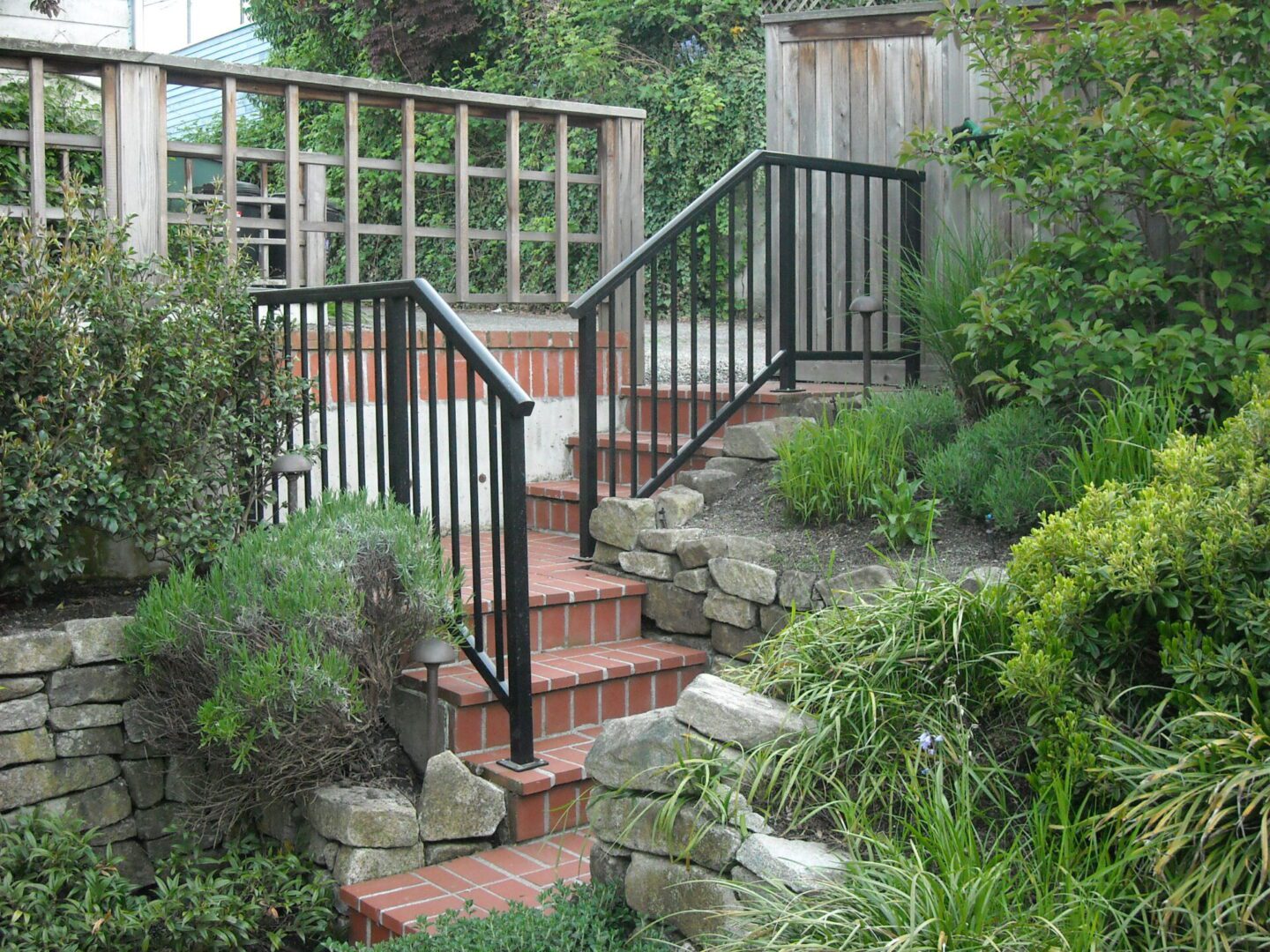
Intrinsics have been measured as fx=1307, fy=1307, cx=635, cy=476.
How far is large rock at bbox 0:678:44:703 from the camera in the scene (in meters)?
3.61

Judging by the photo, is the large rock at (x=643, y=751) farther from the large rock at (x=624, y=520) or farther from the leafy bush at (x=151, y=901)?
the large rock at (x=624, y=520)

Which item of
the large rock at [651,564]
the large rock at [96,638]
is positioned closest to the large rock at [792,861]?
the large rock at [651,564]

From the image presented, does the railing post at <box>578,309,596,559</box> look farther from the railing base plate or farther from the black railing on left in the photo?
the railing base plate

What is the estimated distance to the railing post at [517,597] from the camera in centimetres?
359

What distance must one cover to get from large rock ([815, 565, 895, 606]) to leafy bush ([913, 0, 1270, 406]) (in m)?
0.85

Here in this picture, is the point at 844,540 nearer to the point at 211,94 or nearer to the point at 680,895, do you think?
the point at 680,895

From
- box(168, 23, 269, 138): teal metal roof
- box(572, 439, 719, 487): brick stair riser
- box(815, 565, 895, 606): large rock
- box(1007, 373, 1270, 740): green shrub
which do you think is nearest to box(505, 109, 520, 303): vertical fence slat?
box(572, 439, 719, 487): brick stair riser

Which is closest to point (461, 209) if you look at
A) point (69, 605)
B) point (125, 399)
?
point (125, 399)

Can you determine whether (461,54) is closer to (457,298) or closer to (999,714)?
(457,298)

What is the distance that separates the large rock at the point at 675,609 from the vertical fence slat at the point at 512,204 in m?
1.82

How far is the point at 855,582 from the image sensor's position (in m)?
3.95

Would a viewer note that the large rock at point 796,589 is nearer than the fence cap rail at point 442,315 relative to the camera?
No

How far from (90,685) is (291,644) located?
0.81 metres

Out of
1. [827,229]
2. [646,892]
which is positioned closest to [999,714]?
[646,892]
